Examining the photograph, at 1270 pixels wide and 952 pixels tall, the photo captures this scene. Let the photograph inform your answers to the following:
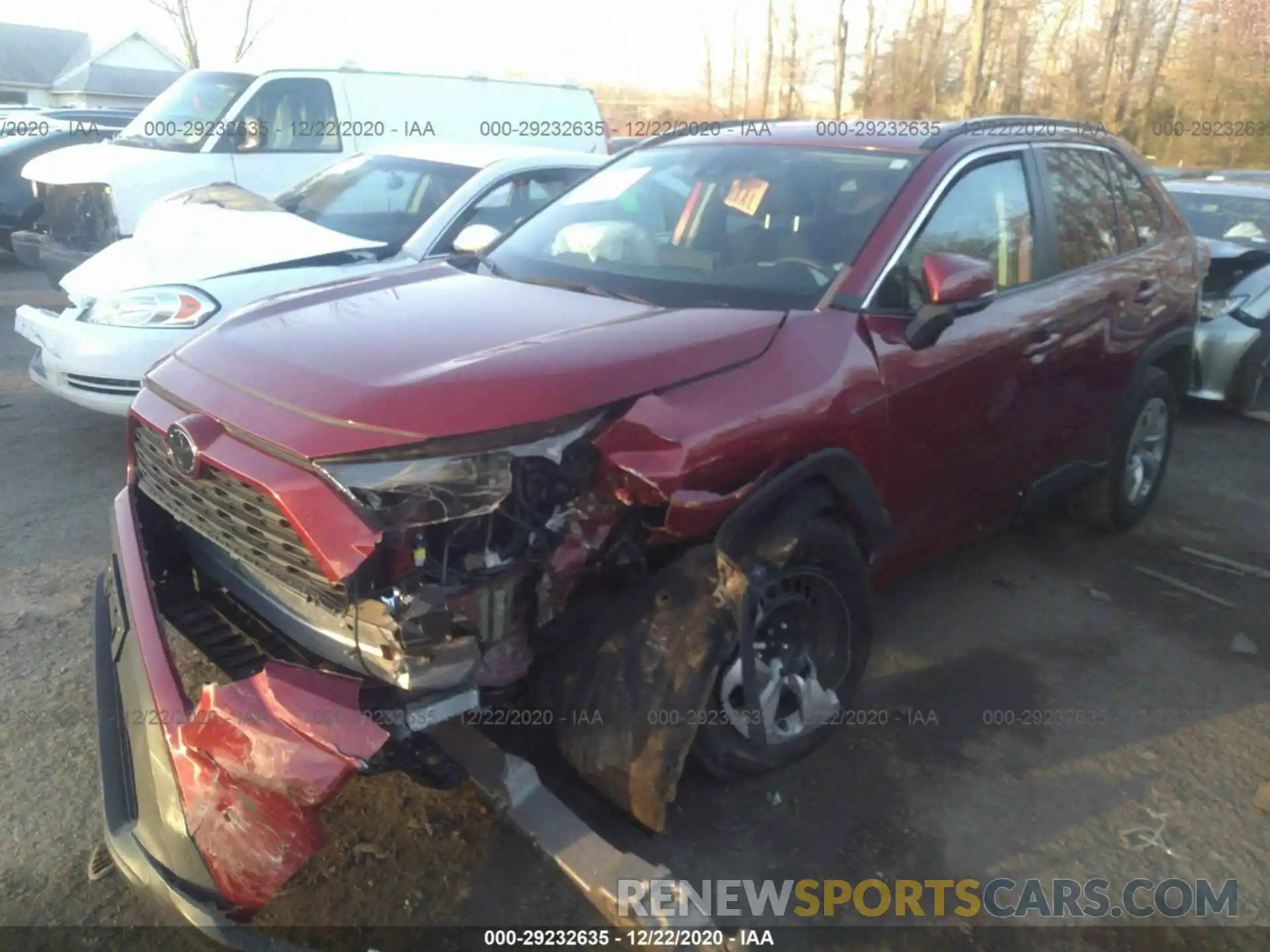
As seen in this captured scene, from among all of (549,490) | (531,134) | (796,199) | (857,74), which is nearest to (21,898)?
(549,490)

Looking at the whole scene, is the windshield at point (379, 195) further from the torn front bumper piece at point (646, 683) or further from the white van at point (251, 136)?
the torn front bumper piece at point (646, 683)

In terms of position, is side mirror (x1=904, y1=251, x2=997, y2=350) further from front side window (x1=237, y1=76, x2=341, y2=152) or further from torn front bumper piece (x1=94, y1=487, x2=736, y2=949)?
front side window (x1=237, y1=76, x2=341, y2=152)

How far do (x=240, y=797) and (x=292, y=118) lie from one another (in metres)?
8.50

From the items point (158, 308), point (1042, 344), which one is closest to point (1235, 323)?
point (1042, 344)

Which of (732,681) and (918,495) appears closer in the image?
(732,681)

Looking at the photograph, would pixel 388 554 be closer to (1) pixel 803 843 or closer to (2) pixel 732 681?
(2) pixel 732 681

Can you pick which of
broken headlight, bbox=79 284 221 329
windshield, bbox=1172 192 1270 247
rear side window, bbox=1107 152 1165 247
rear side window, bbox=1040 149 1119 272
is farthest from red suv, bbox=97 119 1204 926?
windshield, bbox=1172 192 1270 247

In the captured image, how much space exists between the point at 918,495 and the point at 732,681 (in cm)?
109

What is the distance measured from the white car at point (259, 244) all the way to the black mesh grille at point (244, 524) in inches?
70.8

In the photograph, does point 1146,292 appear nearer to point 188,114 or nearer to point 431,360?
point 431,360

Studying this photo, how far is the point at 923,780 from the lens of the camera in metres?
3.15

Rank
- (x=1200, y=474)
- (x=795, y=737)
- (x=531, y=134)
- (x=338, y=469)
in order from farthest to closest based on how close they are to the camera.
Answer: (x=531, y=134)
(x=1200, y=474)
(x=795, y=737)
(x=338, y=469)

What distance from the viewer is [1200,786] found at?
10.5ft

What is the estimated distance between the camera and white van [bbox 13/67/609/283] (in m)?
8.11
